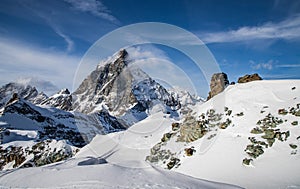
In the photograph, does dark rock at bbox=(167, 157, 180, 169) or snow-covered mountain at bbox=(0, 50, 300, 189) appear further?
dark rock at bbox=(167, 157, 180, 169)

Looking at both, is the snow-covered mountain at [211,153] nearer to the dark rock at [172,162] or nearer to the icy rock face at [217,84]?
the dark rock at [172,162]

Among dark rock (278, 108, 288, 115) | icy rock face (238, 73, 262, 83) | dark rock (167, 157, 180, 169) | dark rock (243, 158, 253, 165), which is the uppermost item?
icy rock face (238, 73, 262, 83)

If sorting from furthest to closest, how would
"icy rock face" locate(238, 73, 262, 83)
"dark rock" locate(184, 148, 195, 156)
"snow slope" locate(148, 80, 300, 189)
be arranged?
"icy rock face" locate(238, 73, 262, 83) → "dark rock" locate(184, 148, 195, 156) → "snow slope" locate(148, 80, 300, 189)

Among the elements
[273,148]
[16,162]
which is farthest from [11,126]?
[273,148]

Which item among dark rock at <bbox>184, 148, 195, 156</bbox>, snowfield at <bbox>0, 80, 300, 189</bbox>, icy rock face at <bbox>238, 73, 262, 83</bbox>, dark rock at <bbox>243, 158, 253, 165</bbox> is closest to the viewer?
snowfield at <bbox>0, 80, 300, 189</bbox>

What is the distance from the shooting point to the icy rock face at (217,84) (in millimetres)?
34094

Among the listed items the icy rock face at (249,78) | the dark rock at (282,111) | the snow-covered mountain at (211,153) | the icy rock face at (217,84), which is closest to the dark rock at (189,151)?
the snow-covered mountain at (211,153)

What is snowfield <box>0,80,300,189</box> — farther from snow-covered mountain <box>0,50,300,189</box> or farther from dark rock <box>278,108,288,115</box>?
dark rock <box>278,108,288,115</box>

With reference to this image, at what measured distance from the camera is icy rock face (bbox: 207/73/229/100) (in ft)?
112

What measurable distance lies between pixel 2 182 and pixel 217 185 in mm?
9782

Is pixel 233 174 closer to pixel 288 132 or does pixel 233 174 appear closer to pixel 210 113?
pixel 288 132

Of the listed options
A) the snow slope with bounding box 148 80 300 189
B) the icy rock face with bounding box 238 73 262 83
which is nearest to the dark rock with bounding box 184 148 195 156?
the snow slope with bounding box 148 80 300 189

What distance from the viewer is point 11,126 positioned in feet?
476

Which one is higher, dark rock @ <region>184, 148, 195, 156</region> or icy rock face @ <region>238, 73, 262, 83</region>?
icy rock face @ <region>238, 73, 262, 83</region>
